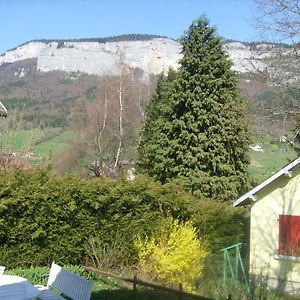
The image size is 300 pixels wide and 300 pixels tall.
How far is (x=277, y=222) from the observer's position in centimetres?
1612

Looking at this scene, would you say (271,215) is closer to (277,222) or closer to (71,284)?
(277,222)

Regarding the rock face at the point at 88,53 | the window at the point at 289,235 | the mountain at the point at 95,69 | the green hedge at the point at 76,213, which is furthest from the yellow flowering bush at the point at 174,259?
the rock face at the point at 88,53

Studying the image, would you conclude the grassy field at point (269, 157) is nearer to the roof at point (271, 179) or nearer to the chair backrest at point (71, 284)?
the roof at point (271, 179)

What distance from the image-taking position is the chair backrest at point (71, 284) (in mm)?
9555

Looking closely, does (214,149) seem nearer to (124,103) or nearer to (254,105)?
(254,105)

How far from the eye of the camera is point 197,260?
13.9 meters

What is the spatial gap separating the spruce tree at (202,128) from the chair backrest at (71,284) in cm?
1281

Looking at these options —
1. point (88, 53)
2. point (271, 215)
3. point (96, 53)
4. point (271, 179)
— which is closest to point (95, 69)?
point (96, 53)

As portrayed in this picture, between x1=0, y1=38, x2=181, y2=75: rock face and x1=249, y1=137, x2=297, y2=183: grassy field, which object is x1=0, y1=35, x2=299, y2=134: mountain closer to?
x1=0, y1=38, x2=181, y2=75: rock face

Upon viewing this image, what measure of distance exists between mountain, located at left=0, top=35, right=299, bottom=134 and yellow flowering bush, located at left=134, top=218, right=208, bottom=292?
3.98 metres

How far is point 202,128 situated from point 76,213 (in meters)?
11.0

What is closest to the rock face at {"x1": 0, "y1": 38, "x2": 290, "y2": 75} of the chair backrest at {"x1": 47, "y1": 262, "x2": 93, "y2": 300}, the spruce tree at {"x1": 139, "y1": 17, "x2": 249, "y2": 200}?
the spruce tree at {"x1": 139, "y1": 17, "x2": 249, "y2": 200}

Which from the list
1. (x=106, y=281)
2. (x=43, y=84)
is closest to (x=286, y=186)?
(x=106, y=281)

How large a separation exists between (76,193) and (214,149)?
10821 mm
